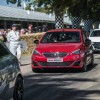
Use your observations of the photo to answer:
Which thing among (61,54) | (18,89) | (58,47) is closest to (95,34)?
(58,47)

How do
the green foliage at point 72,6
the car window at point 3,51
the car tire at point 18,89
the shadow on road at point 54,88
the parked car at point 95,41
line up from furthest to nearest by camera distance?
the green foliage at point 72,6 < the parked car at point 95,41 < the shadow on road at point 54,88 < the car tire at point 18,89 < the car window at point 3,51

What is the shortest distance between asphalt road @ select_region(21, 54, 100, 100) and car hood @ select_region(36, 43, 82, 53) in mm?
825

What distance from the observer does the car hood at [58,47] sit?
14.5 m

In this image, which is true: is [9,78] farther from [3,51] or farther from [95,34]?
[95,34]

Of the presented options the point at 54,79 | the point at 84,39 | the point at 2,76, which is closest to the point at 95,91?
the point at 54,79

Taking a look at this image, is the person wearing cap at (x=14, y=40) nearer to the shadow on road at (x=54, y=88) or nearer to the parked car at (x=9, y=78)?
the shadow on road at (x=54, y=88)

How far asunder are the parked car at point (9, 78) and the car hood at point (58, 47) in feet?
20.1

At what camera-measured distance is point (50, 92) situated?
412 inches

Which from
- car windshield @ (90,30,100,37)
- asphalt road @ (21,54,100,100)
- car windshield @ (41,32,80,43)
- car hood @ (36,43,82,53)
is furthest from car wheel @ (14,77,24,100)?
car windshield @ (90,30,100,37)

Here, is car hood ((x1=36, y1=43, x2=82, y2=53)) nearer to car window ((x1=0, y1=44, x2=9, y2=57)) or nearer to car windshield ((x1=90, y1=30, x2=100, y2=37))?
car window ((x1=0, y1=44, x2=9, y2=57))

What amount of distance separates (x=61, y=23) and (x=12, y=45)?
16.8 m

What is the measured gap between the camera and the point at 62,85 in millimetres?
11781

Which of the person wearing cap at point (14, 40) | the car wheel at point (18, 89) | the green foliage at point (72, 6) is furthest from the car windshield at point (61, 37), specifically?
the green foliage at point (72, 6)

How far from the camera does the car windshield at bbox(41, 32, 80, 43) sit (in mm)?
15641
